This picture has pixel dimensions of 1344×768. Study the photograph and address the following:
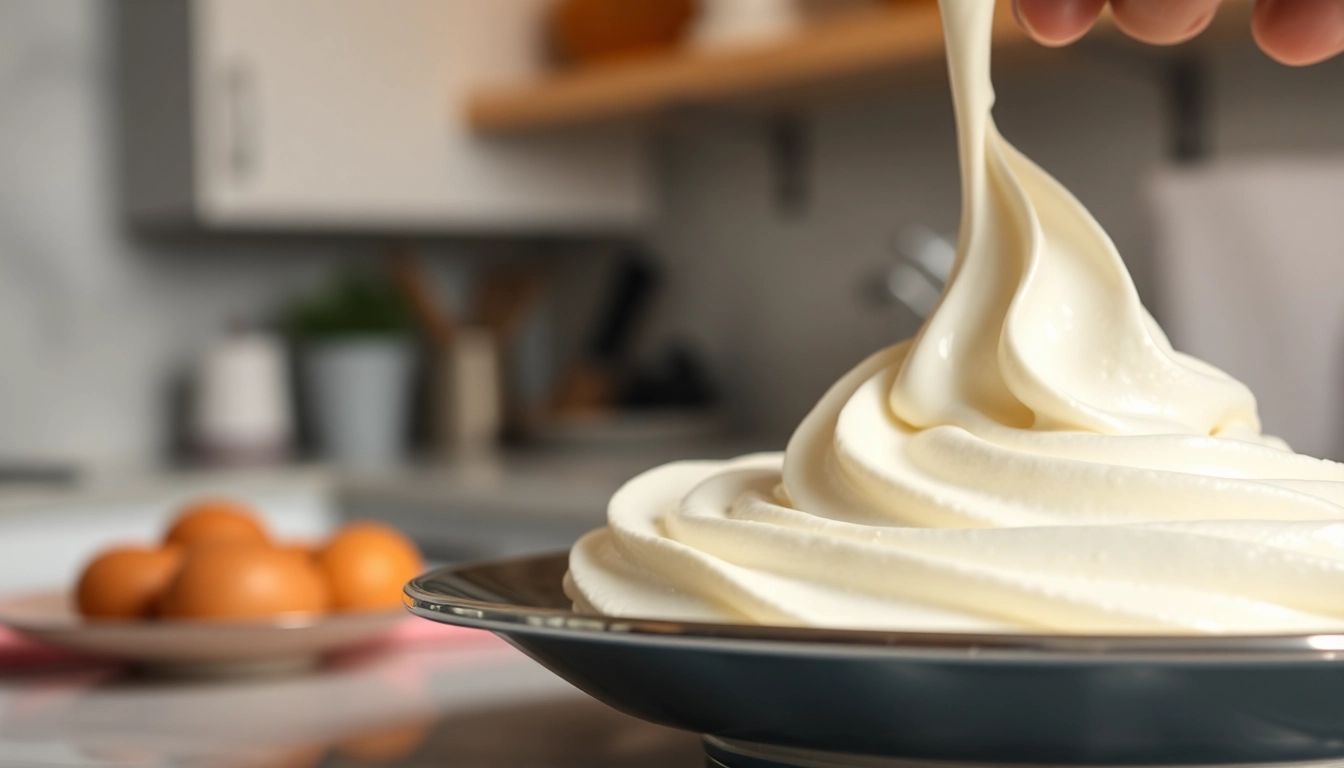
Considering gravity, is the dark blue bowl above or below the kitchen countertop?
above

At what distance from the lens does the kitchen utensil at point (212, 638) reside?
750 mm

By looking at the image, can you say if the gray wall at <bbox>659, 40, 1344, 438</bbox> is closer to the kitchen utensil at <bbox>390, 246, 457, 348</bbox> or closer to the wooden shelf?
the wooden shelf

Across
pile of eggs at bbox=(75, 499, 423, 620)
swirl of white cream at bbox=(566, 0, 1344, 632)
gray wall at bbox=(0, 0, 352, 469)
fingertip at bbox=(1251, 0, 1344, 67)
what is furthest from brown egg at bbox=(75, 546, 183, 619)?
gray wall at bbox=(0, 0, 352, 469)

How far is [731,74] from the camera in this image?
2.18m

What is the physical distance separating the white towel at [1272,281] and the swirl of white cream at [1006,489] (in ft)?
4.20

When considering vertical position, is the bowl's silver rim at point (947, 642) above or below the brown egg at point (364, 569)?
above

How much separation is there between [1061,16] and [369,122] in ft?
6.32

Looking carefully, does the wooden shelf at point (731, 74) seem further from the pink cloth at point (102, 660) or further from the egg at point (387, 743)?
the egg at point (387, 743)

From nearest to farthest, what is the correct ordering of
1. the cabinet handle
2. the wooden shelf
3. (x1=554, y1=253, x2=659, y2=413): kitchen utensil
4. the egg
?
the egg
the wooden shelf
the cabinet handle
(x1=554, y1=253, x2=659, y2=413): kitchen utensil

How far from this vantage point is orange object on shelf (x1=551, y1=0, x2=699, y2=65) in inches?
99.9

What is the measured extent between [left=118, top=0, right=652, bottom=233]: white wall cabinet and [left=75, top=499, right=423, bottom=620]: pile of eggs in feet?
5.15

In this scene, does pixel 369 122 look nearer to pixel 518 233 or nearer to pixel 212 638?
pixel 518 233

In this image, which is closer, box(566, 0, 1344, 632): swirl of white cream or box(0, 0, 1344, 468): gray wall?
box(566, 0, 1344, 632): swirl of white cream

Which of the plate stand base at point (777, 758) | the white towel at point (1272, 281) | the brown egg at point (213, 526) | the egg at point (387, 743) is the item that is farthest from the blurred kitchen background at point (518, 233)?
the plate stand base at point (777, 758)
